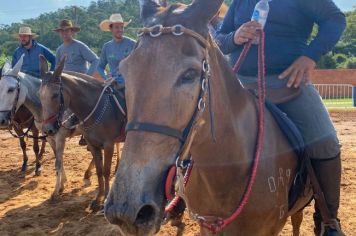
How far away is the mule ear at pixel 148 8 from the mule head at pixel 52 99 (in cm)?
424

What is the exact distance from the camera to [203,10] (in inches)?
87.0

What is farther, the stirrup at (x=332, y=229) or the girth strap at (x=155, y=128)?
the stirrup at (x=332, y=229)

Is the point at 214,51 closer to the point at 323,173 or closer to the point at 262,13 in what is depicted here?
the point at 262,13

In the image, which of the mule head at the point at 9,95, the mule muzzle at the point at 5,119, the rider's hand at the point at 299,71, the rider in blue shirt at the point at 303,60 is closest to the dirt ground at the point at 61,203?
the mule muzzle at the point at 5,119

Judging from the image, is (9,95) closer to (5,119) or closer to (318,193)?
(5,119)

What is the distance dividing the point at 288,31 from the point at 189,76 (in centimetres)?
151

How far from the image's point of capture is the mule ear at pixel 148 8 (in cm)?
237

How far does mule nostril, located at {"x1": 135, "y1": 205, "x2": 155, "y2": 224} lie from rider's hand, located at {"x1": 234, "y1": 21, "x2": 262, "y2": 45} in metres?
1.49

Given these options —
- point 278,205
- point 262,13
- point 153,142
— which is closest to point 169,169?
point 153,142

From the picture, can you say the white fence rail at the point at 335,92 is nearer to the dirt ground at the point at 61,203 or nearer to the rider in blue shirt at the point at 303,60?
the dirt ground at the point at 61,203

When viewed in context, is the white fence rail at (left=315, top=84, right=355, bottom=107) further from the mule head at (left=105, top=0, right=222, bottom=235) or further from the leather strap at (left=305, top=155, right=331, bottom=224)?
the mule head at (left=105, top=0, right=222, bottom=235)

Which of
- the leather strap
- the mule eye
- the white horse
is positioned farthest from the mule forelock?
the white horse

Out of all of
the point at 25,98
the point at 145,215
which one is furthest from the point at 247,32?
the point at 25,98

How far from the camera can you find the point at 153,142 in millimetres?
1876
